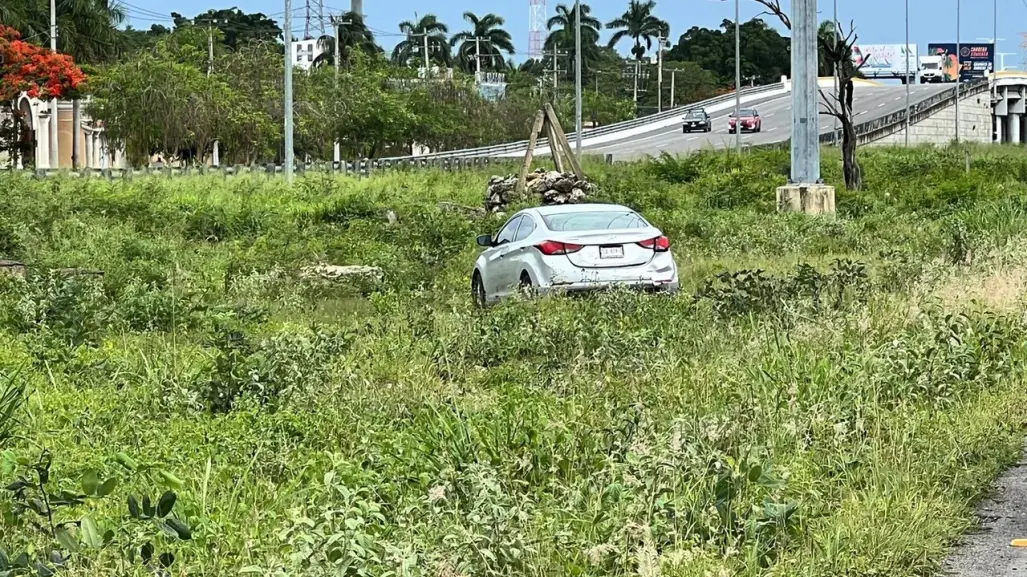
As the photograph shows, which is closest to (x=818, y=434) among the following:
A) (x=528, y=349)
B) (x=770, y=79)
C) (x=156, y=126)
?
(x=528, y=349)

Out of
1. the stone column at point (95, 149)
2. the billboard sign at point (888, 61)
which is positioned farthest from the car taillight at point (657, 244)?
the billboard sign at point (888, 61)

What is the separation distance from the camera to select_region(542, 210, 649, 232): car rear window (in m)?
Result: 17.0

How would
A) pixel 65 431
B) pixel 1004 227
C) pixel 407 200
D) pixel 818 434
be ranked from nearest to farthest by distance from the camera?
1. pixel 818 434
2. pixel 65 431
3. pixel 1004 227
4. pixel 407 200

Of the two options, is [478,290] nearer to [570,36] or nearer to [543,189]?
[543,189]

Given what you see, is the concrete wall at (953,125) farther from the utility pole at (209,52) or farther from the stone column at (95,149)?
the stone column at (95,149)

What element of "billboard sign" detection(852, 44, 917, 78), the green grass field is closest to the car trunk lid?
the green grass field

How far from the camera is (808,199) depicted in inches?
1210

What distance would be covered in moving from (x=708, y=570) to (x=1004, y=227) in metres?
17.6

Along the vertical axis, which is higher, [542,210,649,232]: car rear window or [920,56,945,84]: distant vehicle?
[920,56,945,84]: distant vehicle

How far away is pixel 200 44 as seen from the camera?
73312mm

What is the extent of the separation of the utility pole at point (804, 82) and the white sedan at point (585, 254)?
13.0 metres

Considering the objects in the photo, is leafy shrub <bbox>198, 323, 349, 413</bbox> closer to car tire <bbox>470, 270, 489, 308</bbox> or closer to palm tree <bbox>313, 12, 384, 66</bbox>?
car tire <bbox>470, 270, 489, 308</bbox>

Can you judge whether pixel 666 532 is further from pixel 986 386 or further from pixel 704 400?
pixel 986 386

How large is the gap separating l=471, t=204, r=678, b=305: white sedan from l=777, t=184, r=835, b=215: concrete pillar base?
1398 cm
